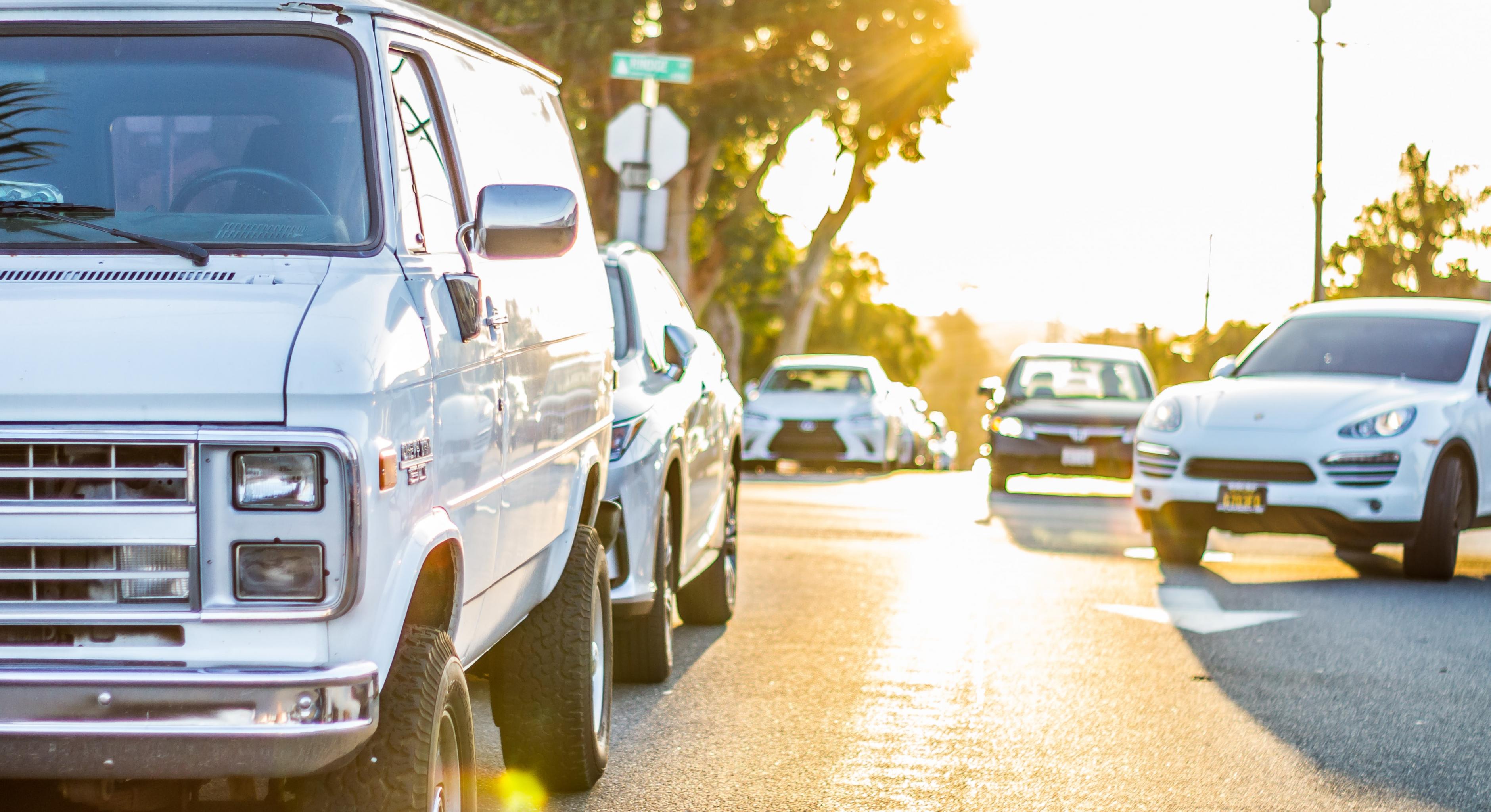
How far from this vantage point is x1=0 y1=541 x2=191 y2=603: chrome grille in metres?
3.43

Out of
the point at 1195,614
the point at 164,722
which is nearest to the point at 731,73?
the point at 1195,614

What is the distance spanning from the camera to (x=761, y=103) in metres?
26.4

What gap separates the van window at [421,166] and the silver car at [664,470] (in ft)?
7.69

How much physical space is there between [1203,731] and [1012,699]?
0.87 m

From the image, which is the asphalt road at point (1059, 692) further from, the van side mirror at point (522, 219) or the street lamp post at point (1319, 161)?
the street lamp post at point (1319, 161)

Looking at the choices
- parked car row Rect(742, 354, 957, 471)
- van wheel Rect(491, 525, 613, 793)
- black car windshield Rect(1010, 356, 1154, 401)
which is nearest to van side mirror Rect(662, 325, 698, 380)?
van wheel Rect(491, 525, 613, 793)

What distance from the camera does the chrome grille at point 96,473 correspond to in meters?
3.42

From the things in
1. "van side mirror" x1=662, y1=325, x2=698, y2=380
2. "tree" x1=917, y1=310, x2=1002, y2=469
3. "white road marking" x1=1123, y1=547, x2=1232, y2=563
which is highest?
"van side mirror" x1=662, y1=325, x2=698, y2=380

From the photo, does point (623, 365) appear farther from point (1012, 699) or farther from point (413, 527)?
point (413, 527)

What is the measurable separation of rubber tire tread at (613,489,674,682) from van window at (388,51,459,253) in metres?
2.83

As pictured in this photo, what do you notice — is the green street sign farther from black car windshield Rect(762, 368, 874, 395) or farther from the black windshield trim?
the black windshield trim

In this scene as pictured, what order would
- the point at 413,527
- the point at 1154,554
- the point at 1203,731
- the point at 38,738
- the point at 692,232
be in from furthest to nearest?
the point at 692,232 < the point at 1154,554 < the point at 1203,731 < the point at 413,527 < the point at 38,738

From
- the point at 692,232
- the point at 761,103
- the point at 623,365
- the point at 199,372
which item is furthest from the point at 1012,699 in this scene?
the point at 692,232

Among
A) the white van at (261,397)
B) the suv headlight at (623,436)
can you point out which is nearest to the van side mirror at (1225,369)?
the suv headlight at (623,436)
